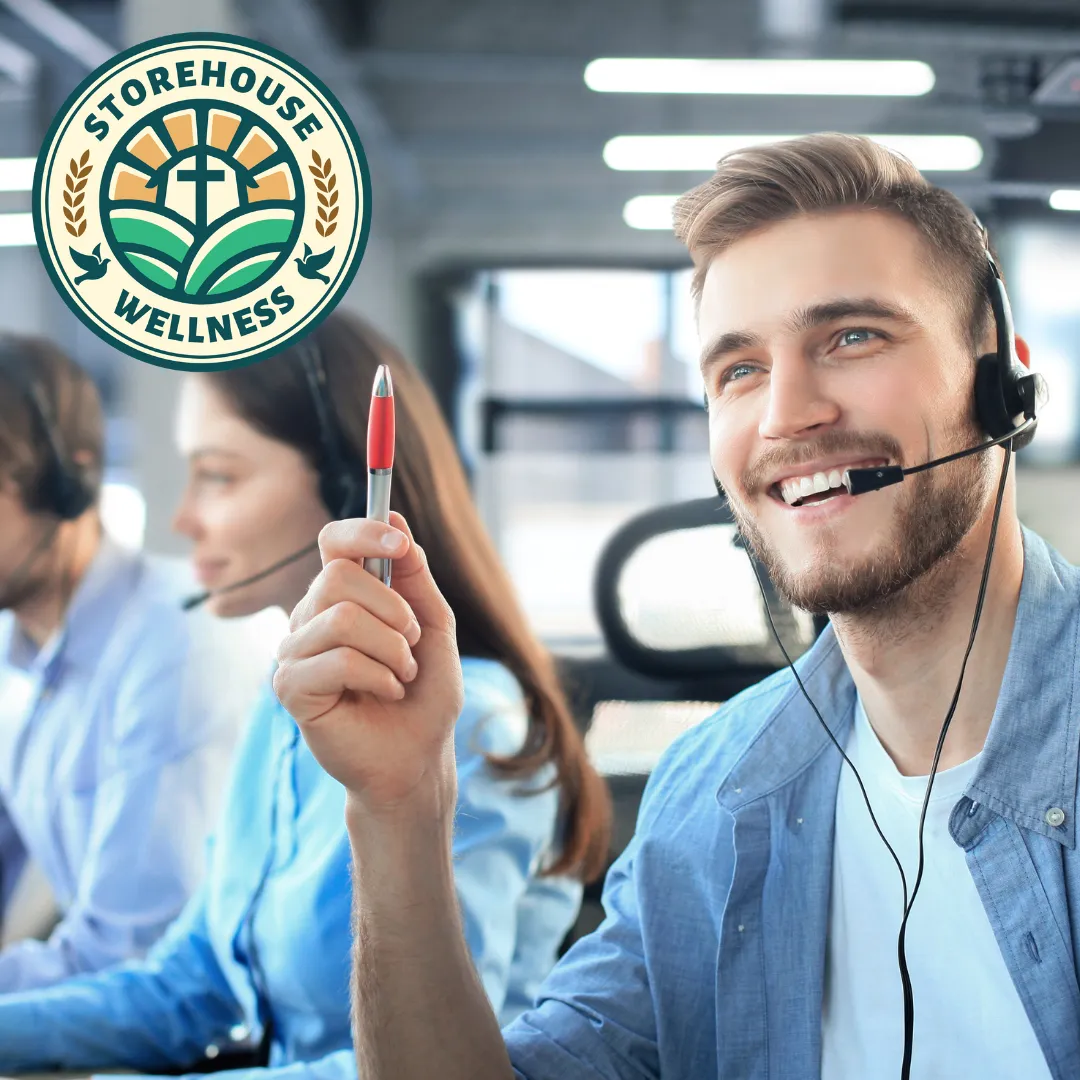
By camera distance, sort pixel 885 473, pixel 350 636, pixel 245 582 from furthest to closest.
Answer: pixel 245 582 < pixel 885 473 < pixel 350 636

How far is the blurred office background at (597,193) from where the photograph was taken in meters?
1.29

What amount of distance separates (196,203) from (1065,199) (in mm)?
957

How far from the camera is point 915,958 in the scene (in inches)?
40.4

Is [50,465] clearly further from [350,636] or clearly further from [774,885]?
[774,885]

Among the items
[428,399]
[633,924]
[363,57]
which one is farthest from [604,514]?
[363,57]

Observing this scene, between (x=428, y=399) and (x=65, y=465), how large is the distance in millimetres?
637

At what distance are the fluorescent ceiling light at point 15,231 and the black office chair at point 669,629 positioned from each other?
0.87m

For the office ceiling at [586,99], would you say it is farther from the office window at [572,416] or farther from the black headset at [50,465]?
the black headset at [50,465]

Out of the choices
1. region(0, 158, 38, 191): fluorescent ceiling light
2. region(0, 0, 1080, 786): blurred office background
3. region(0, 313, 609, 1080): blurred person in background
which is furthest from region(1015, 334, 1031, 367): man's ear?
region(0, 158, 38, 191): fluorescent ceiling light

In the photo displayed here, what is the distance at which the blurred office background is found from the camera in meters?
1.29

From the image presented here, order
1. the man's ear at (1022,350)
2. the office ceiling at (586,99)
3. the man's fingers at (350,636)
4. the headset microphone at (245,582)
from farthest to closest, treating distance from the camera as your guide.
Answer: the headset microphone at (245,582)
the office ceiling at (586,99)
the man's ear at (1022,350)
the man's fingers at (350,636)

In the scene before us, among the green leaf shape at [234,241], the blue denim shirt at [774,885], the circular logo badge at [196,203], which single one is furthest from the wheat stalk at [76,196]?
the blue denim shirt at [774,885]

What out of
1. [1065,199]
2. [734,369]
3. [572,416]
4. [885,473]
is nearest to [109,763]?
[572,416]

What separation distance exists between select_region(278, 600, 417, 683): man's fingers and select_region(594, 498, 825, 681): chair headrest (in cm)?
53
